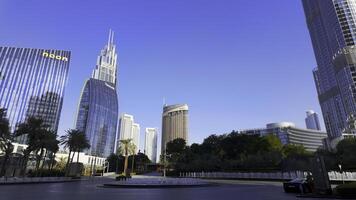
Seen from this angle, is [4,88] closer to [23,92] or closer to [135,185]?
[23,92]

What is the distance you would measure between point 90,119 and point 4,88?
62122 millimetres

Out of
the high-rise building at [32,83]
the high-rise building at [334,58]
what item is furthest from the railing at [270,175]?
the high-rise building at [32,83]

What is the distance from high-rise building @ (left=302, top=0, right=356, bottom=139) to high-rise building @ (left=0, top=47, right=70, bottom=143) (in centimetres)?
14692

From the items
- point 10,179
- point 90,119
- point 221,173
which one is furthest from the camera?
point 90,119

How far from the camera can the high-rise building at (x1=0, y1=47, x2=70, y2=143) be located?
136 meters

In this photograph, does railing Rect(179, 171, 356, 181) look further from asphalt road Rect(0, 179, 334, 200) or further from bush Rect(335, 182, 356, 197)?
bush Rect(335, 182, 356, 197)

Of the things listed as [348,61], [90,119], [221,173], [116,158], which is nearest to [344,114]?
[348,61]

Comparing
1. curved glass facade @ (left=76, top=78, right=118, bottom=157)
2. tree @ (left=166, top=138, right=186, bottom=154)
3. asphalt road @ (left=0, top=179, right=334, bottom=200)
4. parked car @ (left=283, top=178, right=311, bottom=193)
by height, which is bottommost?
asphalt road @ (left=0, top=179, right=334, bottom=200)

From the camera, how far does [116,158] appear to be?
5143 inches

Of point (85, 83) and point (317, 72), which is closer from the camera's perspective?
point (317, 72)

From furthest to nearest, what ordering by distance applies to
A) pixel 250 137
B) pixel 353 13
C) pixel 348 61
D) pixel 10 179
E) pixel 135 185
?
1. pixel 353 13
2. pixel 348 61
3. pixel 250 137
4. pixel 10 179
5. pixel 135 185

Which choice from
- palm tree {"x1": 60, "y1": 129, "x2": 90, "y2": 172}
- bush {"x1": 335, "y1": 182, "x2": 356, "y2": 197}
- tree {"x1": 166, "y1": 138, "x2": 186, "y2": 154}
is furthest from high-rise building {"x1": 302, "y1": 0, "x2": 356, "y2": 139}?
bush {"x1": 335, "y1": 182, "x2": 356, "y2": 197}

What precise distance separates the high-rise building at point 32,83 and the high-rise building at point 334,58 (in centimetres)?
14692

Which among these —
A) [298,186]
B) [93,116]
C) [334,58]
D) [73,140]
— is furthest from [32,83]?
[334,58]
